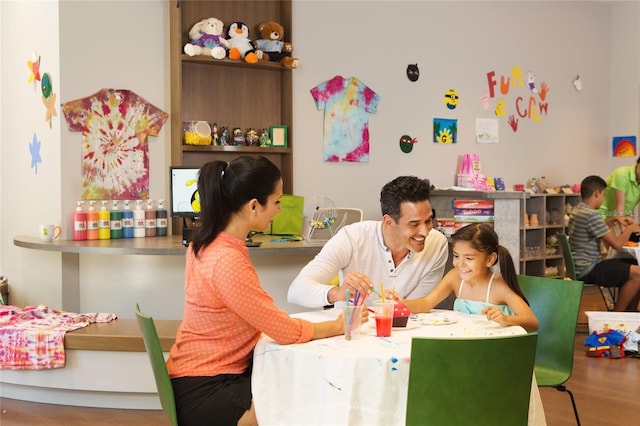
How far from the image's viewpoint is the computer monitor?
15.8 feet

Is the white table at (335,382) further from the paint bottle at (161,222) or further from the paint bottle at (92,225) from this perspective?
the paint bottle at (161,222)

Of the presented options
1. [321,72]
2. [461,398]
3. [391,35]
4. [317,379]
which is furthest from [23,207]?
[461,398]

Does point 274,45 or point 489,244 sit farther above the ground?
point 274,45

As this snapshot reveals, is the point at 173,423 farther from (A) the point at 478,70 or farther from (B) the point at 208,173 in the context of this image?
(A) the point at 478,70

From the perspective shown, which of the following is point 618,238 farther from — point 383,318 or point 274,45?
point 383,318

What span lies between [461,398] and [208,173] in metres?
1.06

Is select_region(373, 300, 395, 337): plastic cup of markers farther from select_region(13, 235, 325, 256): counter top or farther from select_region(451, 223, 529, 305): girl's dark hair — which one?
select_region(13, 235, 325, 256): counter top

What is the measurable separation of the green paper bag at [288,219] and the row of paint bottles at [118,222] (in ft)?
2.53

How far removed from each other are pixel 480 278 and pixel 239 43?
3.33 m

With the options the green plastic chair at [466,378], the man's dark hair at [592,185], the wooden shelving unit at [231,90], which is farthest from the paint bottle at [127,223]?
the man's dark hair at [592,185]

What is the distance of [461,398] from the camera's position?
2119 millimetres

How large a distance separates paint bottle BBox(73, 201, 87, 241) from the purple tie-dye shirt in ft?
7.55

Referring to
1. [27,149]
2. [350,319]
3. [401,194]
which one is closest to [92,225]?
[27,149]

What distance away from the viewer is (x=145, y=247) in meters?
4.39
